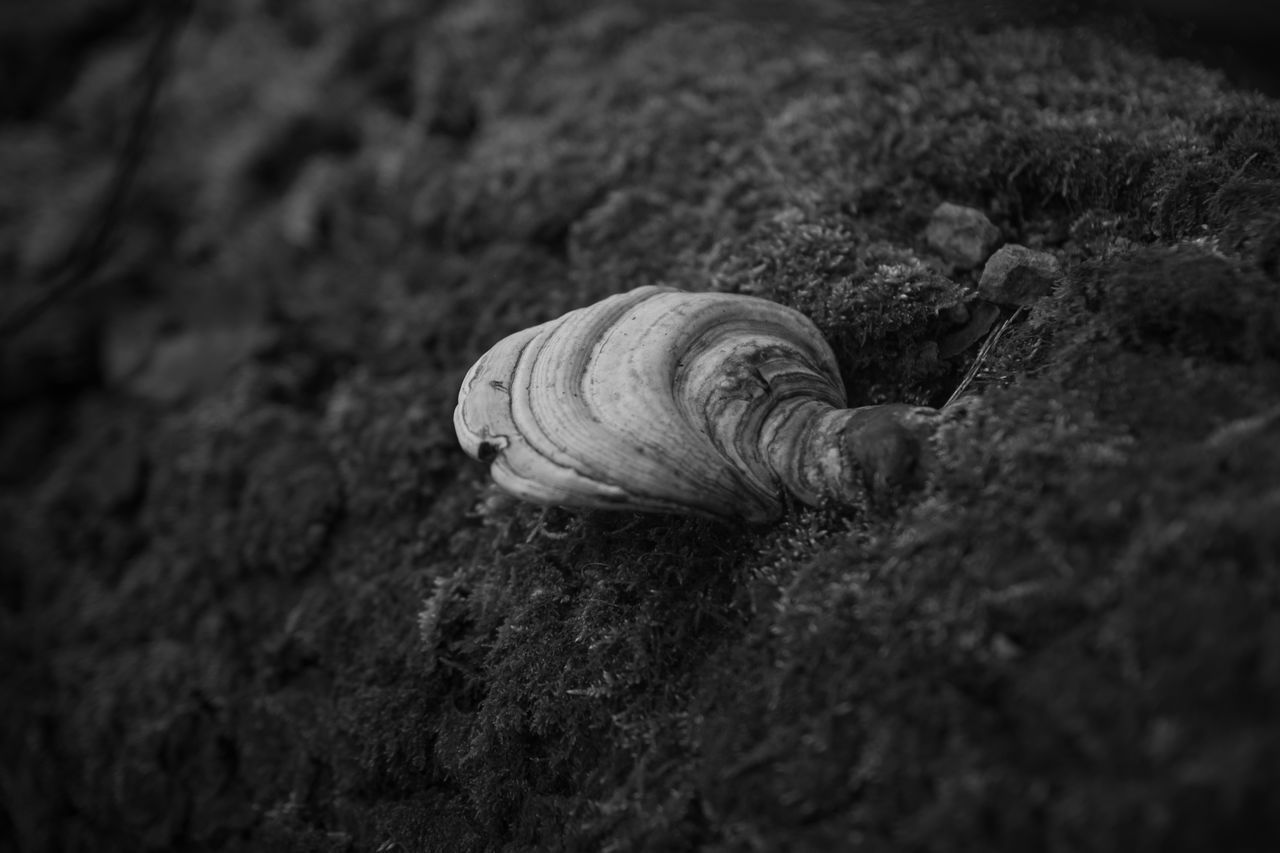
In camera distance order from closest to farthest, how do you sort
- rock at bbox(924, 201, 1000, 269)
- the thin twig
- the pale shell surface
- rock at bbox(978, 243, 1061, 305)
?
the pale shell surface
rock at bbox(978, 243, 1061, 305)
rock at bbox(924, 201, 1000, 269)
the thin twig

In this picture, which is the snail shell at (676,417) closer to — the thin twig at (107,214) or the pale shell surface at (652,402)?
the pale shell surface at (652,402)

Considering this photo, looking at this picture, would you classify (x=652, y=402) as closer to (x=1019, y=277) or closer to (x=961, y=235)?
(x=1019, y=277)

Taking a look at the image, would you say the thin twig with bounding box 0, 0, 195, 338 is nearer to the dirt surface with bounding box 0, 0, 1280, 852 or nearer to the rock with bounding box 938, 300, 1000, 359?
the dirt surface with bounding box 0, 0, 1280, 852

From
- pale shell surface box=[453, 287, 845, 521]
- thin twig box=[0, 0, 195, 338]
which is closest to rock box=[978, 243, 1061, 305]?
pale shell surface box=[453, 287, 845, 521]

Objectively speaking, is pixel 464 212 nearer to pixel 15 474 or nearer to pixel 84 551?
pixel 84 551

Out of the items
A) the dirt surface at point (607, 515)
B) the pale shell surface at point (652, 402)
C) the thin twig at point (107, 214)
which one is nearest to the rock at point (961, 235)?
the dirt surface at point (607, 515)
